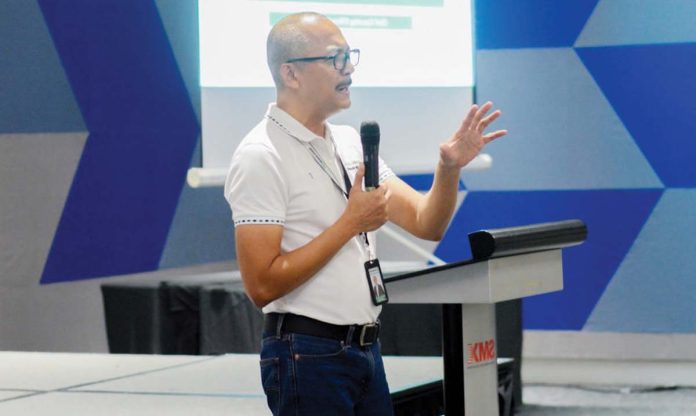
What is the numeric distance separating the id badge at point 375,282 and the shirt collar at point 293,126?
0.84 feet

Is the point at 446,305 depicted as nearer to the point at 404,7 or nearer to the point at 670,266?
the point at 404,7

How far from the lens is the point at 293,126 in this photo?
1979 millimetres

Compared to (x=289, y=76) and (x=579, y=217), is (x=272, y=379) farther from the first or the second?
(x=579, y=217)

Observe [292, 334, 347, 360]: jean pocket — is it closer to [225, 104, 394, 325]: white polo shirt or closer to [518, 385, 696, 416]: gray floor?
[225, 104, 394, 325]: white polo shirt

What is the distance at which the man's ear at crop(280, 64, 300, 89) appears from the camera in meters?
2.00

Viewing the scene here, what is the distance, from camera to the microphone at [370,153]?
189 cm

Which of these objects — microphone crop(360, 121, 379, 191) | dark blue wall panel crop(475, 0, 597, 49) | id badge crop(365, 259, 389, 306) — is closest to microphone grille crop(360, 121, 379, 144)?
microphone crop(360, 121, 379, 191)

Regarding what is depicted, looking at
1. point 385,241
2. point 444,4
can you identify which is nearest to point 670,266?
point 385,241

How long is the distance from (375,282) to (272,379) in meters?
0.25

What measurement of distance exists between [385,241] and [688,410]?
193 cm

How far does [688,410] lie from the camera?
4.89 m

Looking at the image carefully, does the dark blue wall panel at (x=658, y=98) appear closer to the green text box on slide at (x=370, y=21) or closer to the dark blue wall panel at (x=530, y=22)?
the dark blue wall panel at (x=530, y=22)

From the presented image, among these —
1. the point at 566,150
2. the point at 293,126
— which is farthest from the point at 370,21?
the point at 293,126

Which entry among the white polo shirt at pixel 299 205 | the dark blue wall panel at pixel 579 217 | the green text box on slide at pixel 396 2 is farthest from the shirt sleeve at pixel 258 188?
the dark blue wall panel at pixel 579 217
